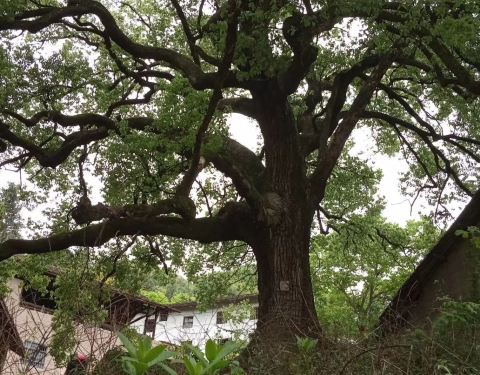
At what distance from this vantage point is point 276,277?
9711 mm

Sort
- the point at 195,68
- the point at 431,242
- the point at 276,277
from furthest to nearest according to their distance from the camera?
the point at 431,242 → the point at 195,68 → the point at 276,277

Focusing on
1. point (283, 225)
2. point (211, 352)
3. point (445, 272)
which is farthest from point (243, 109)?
point (211, 352)

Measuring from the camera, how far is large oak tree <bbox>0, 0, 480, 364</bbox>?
811cm

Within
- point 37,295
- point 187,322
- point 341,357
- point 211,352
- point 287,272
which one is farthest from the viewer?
point 37,295

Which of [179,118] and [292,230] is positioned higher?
[179,118]

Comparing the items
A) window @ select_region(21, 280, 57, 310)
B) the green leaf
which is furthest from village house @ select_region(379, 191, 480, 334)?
window @ select_region(21, 280, 57, 310)

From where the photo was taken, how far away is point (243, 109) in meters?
11.9

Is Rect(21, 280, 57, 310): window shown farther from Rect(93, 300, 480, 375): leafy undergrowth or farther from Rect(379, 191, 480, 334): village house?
Rect(379, 191, 480, 334): village house

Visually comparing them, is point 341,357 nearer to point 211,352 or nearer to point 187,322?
point 211,352

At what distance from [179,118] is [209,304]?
8801mm

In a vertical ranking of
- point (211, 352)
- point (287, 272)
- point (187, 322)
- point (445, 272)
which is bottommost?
point (211, 352)

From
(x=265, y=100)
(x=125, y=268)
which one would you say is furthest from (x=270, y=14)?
(x=125, y=268)

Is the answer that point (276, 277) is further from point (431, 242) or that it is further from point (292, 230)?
point (431, 242)

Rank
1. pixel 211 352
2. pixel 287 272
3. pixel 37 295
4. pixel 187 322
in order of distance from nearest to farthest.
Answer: pixel 211 352, pixel 287 272, pixel 187 322, pixel 37 295
